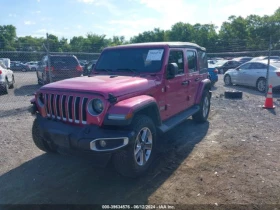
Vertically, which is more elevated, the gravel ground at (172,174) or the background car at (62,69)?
the background car at (62,69)

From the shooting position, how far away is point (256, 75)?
12.9 meters

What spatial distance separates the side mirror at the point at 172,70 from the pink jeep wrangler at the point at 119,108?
2cm

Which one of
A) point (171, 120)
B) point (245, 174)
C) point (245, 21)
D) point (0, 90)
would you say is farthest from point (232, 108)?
point (245, 21)

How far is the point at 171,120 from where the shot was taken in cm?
512

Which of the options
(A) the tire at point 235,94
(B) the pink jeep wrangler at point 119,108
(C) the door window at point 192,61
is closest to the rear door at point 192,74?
(C) the door window at point 192,61

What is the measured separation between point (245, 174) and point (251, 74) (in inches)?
409

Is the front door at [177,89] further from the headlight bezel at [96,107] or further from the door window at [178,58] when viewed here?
the headlight bezel at [96,107]

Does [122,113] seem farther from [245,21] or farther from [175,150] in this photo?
[245,21]

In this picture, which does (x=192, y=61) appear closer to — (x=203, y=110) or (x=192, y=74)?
(x=192, y=74)

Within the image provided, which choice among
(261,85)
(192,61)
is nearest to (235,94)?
(261,85)

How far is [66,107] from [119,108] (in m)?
0.85

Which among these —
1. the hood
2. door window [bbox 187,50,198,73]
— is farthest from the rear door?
the hood

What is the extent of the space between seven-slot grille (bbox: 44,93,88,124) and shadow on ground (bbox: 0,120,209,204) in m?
0.97

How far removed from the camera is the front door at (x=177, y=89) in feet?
16.1
